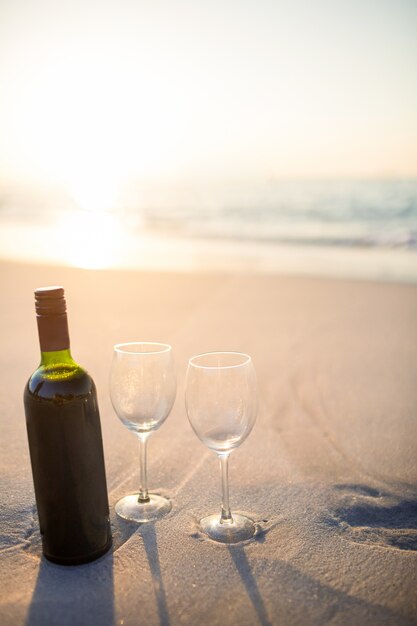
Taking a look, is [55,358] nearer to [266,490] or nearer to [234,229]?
[266,490]

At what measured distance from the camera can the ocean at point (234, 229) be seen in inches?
309

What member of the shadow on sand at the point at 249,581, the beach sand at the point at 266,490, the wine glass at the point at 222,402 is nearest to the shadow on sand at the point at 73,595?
the beach sand at the point at 266,490

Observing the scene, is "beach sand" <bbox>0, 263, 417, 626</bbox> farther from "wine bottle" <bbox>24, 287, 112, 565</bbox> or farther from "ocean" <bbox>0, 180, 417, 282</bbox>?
"ocean" <bbox>0, 180, 417, 282</bbox>

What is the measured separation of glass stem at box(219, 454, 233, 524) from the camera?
185 centimetres

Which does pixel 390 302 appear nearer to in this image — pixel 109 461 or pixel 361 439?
pixel 361 439

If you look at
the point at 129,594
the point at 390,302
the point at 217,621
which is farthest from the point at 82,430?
the point at 390,302

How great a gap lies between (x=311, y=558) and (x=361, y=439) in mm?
1034

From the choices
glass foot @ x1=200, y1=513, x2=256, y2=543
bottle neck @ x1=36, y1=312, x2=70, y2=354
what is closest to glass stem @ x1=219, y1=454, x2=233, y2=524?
glass foot @ x1=200, y1=513, x2=256, y2=543

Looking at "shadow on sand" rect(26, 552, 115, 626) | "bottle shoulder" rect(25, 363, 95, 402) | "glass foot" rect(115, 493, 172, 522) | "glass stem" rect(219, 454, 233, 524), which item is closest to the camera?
"shadow on sand" rect(26, 552, 115, 626)

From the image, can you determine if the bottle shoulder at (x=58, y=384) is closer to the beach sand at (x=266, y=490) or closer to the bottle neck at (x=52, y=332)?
the bottle neck at (x=52, y=332)

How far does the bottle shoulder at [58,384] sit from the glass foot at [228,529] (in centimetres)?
60

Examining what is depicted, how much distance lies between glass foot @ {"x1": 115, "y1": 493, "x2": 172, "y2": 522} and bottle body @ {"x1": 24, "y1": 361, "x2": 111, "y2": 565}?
0.90 ft

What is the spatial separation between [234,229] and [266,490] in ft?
28.9

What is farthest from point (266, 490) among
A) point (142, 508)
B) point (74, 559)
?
point (74, 559)
